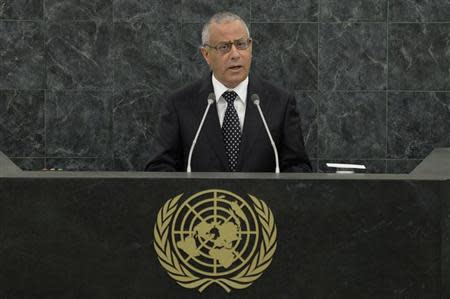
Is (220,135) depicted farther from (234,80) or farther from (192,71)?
(192,71)

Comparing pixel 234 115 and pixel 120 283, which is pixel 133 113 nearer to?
pixel 234 115

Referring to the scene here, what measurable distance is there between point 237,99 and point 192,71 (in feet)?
7.68

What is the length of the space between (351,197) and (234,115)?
50.9 inches

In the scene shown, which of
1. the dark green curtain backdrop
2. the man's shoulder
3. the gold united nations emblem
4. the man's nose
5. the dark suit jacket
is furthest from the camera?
the dark green curtain backdrop

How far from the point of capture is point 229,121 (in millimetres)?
4008

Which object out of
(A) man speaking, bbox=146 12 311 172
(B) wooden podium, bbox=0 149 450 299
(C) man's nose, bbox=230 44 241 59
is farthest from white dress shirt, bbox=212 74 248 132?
(B) wooden podium, bbox=0 149 450 299

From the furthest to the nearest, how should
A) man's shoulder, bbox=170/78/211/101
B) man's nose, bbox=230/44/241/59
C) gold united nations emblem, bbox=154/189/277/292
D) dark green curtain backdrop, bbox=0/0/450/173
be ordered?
dark green curtain backdrop, bbox=0/0/450/173
man's shoulder, bbox=170/78/211/101
man's nose, bbox=230/44/241/59
gold united nations emblem, bbox=154/189/277/292

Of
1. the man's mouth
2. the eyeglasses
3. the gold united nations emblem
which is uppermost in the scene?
the eyeglasses

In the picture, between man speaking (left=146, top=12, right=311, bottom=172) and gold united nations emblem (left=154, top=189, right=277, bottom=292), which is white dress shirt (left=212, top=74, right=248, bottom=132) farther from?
gold united nations emblem (left=154, top=189, right=277, bottom=292)

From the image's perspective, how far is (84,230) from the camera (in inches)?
111

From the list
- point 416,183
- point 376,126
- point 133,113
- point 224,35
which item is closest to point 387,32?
point 376,126

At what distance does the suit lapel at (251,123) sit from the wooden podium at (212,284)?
42.5 inches

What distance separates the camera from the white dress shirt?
4.05 m

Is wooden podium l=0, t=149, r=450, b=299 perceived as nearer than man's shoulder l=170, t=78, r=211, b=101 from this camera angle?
Yes
